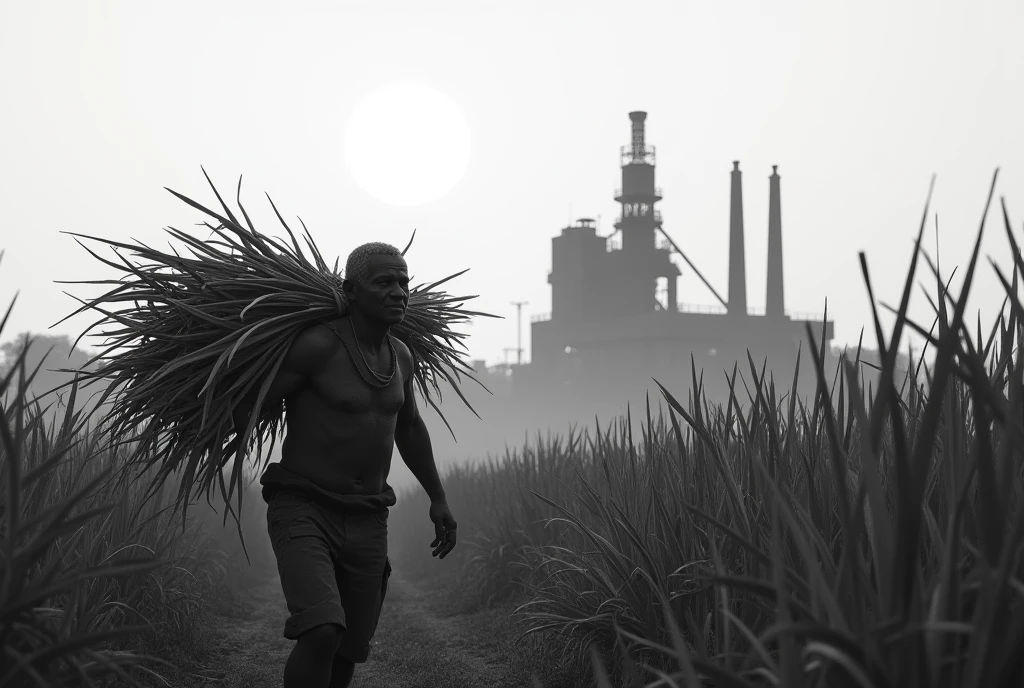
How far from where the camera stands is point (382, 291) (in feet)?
12.3

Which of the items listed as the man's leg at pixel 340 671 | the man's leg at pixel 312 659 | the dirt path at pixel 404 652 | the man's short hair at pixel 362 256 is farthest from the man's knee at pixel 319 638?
the dirt path at pixel 404 652

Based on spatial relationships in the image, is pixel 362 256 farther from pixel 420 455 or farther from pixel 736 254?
pixel 736 254

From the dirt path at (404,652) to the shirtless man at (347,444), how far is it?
1.15 metres

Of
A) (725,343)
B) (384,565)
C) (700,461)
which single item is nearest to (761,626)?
(700,461)

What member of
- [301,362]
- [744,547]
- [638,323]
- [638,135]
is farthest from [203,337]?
[638,135]

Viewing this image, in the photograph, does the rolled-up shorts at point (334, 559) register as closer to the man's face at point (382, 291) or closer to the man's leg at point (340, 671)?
the man's leg at point (340, 671)

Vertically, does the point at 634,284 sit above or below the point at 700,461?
above

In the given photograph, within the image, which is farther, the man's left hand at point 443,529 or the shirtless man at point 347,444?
the man's left hand at point 443,529

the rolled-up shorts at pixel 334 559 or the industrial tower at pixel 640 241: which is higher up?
the industrial tower at pixel 640 241

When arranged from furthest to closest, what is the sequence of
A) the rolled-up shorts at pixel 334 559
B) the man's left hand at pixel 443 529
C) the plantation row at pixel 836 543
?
A: the man's left hand at pixel 443 529 < the rolled-up shorts at pixel 334 559 < the plantation row at pixel 836 543

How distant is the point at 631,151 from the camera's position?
175 ft

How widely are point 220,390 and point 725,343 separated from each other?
4743cm

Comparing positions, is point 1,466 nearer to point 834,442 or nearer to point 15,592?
point 15,592

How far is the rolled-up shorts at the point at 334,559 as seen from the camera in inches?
130
